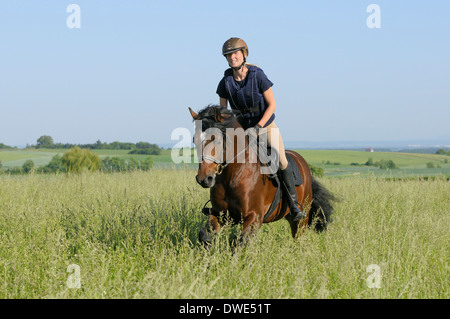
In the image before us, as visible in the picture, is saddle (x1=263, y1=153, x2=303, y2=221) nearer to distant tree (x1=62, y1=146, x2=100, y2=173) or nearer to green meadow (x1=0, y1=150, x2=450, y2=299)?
green meadow (x1=0, y1=150, x2=450, y2=299)

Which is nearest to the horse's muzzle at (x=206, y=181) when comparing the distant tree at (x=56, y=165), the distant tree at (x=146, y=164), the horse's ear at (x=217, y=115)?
the horse's ear at (x=217, y=115)

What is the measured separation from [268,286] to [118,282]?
147 centimetres

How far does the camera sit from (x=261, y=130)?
546 cm

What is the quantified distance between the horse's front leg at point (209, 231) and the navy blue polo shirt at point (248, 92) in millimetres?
1336

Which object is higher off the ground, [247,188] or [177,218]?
[247,188]

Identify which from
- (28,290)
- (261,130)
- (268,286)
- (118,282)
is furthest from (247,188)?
(28,290)

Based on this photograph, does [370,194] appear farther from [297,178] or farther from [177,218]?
[177,218]

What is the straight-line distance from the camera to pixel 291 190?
6047mm

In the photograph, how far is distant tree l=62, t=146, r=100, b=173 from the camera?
1498 cm

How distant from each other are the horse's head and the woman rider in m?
0.50

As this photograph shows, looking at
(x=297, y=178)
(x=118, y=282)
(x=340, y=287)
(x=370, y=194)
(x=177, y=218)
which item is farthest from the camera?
(x=370, y=194)

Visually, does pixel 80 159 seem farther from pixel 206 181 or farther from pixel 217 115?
pixel 206 181

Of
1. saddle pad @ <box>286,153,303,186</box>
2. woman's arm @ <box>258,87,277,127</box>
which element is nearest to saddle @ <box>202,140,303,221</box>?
saddle pad @ <box>286,153,303,186</box>

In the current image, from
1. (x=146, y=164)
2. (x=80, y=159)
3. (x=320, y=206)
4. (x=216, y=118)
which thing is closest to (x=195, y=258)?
(x=216, y=118)
